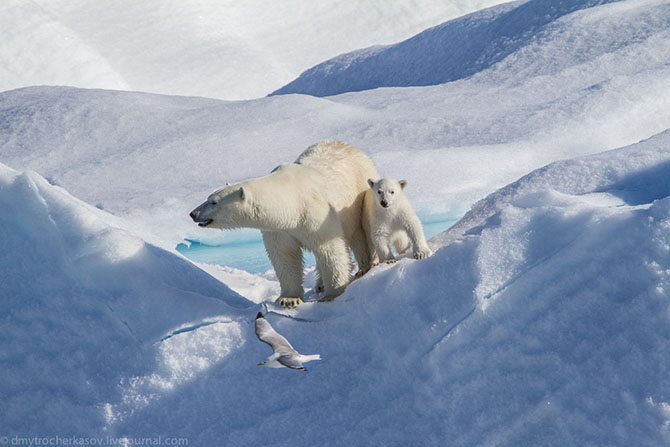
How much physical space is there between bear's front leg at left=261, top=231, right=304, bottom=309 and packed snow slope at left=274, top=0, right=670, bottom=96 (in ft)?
20.9

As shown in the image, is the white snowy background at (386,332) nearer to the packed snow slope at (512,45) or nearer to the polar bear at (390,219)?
the polar bear at (390,219)

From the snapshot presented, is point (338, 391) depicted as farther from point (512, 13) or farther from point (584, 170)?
point (512, 13)

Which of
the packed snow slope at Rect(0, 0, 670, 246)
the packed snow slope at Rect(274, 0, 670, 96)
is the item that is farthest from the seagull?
the packed snow slope at Rect(274, 0, 670, 96)

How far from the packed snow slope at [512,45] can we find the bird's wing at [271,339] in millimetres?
7020

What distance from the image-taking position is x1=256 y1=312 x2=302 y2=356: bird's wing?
2.25 m

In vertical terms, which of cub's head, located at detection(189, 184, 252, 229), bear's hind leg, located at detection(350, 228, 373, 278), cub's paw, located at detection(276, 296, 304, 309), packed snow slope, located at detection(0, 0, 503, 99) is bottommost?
packed snow slope, located at detection(0, 0, 503, 99)

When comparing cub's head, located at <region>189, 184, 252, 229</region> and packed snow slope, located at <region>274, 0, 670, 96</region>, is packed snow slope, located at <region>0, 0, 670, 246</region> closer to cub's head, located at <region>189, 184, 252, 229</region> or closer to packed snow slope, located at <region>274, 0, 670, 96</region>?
packed snow slope, located at <region>274, 0, 670, 96</region>

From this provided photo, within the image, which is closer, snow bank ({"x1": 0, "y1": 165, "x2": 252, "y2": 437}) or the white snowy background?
the white snowy background

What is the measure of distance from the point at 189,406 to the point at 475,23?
9.27 m

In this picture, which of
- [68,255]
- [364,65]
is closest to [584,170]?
[68,255]

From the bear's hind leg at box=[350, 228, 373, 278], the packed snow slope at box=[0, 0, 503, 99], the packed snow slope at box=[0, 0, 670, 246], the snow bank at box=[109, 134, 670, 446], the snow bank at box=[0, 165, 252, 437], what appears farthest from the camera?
the packed snow slope at box=[0, 0, 503, 99]

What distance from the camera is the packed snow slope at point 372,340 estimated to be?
2135mm

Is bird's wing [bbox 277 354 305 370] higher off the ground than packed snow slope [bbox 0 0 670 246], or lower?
higher

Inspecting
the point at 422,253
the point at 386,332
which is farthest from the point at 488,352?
the point at 422,253
